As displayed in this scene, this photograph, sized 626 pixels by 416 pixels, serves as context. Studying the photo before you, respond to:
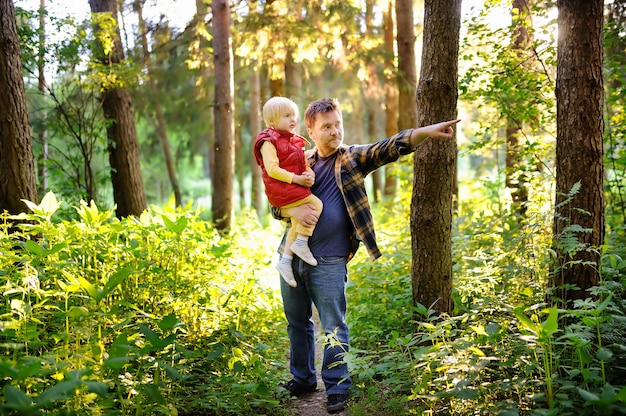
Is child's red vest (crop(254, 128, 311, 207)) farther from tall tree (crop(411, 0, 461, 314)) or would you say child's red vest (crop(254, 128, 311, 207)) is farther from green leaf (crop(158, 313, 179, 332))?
green leaf (crop(158, 313, 179, 332))

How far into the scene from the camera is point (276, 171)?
158 inches

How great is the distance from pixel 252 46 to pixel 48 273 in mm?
8372

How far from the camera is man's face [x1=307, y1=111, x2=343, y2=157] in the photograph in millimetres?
3947

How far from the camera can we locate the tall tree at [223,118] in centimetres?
1025

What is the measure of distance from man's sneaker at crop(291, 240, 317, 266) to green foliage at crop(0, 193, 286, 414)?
754mm

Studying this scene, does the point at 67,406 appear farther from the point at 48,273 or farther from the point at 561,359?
the point at 561,359

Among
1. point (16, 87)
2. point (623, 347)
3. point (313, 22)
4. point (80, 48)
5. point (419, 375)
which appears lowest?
point (419, 375)

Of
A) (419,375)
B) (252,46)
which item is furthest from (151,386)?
(252,46)

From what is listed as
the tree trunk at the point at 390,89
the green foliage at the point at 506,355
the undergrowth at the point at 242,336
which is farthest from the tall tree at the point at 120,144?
the tree trunk at the point at 390,89

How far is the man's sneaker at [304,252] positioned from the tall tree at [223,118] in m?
6.69

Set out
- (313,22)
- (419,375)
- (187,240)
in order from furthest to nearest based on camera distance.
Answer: (313,22) < (187,240) < (419,375)

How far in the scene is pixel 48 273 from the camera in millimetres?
4398

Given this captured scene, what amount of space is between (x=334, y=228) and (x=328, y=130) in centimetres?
75

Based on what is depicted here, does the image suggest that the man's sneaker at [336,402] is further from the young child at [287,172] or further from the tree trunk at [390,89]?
the tree trunk at [390,89]
